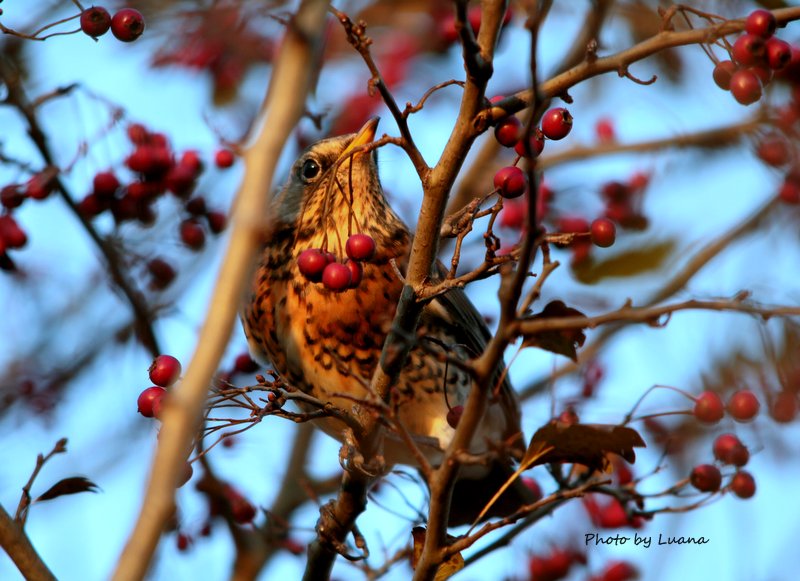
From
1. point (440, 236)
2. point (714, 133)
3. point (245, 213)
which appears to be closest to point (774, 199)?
point (714, 133)

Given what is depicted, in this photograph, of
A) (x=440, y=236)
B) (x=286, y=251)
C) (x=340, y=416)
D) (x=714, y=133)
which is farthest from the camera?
(x=714, y=133)

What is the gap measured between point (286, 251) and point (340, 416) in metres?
1.47

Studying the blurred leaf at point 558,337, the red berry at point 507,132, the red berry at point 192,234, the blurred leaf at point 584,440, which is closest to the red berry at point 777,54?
the red berry at point 507,132

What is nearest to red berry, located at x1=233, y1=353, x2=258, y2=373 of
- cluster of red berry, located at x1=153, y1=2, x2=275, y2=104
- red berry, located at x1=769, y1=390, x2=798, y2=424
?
cluster of red berry, located at x1=153, y1=2, x2=275, y2=104

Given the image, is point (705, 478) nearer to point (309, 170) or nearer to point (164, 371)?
point (164, 371)

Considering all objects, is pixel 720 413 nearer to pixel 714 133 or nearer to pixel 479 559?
pixel 479 559

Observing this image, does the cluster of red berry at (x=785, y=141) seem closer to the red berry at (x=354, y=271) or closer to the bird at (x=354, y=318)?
the bird at (x=354, y=318)

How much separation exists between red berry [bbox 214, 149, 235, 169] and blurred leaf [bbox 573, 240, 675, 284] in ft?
4.88

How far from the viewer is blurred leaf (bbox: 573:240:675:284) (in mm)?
3625

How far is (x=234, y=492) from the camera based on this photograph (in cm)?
413

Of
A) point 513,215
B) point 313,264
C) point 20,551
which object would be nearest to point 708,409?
point 313,264

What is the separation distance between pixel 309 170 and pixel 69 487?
5.93 ft

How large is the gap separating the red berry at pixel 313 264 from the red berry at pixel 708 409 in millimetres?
1100

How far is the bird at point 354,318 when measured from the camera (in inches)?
139
